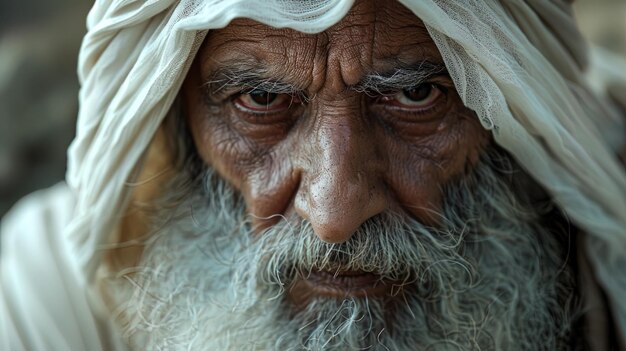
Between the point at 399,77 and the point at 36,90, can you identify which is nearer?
the point at 399,77

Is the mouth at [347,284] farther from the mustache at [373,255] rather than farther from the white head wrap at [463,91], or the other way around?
the white head wrap at [463,91]

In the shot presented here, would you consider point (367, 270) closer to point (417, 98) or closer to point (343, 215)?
point (343, 215)

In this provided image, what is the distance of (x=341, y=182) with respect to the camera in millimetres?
1765

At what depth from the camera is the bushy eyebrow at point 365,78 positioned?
1.85 meters

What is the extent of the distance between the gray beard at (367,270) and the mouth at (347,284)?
0.02 metres

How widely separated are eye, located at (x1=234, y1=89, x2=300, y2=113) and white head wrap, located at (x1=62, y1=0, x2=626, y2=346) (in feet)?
0.54

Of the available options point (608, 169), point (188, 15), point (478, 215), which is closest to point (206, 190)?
point (188, 15)

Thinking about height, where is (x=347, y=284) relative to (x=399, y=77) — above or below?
below

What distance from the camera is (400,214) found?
1.92 metres

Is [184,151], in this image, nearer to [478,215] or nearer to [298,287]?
[298,287]

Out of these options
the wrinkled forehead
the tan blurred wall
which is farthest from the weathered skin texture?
the tan blurred wall

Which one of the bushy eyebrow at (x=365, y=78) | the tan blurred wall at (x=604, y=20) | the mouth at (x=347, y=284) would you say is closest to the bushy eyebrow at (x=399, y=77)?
the bushy eyebrow at (x=365, y=78)

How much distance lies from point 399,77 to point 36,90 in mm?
2224

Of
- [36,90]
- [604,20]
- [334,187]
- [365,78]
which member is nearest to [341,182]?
[334,187]
